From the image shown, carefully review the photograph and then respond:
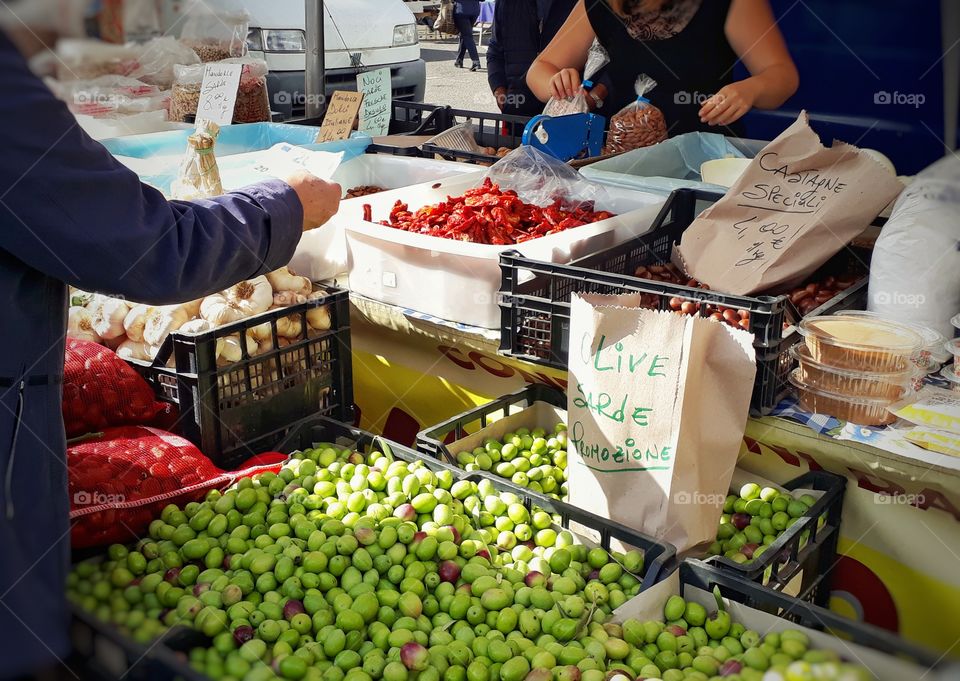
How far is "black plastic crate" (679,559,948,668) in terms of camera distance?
1.21m

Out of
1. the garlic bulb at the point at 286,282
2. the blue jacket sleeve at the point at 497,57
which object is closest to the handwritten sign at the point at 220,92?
the garlic bulb at the point at 286,282

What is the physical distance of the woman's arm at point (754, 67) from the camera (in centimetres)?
319

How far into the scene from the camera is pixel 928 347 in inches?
64.9

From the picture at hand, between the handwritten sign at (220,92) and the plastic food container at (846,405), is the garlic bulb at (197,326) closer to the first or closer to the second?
the plastic food container at (846,405)

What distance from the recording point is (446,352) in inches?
91.3

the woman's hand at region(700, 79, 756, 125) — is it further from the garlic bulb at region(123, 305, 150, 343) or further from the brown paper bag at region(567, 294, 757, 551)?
the garlic bulb at region(123, 305, 150, 343)

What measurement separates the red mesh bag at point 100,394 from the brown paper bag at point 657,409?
3.32ft

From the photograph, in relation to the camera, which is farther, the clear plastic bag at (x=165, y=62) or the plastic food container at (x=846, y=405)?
the clear plastic bag at (x=165, y=62)

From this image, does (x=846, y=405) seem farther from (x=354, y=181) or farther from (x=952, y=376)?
(x=354, y=181)

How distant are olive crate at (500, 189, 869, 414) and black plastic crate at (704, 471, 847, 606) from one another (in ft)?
0.65

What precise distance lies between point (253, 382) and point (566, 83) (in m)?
2.18

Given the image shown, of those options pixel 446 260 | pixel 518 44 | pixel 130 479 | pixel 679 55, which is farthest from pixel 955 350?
pixel 518 44

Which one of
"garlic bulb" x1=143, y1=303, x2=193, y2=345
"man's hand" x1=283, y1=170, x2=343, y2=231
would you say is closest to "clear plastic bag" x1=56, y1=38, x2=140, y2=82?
"man's hand" x1=283, y1=170, x2=343, y2=231

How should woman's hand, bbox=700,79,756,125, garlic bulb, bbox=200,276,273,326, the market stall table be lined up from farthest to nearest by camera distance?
1. woman's hand, bbox=700,79,756,125
2. garlic bulb, bbox=200,276,273,326
3. the market stall table
